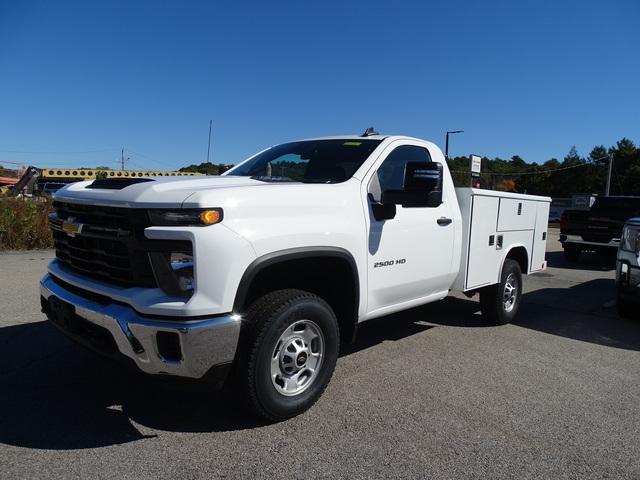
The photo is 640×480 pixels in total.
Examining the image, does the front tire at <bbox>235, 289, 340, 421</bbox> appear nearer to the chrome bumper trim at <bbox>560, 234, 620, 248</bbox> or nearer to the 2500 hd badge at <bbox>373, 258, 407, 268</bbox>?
the 2500 hd badge at <bbox>373, 258, 407, 268</bbox>

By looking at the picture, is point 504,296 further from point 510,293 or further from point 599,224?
point 599,224

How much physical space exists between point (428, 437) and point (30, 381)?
9.75 feet

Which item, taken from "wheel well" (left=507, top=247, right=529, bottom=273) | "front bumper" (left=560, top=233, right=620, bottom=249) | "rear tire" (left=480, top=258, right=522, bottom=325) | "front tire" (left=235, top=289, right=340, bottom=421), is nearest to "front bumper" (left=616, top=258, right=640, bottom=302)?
"wheel well" (left=507, top=247, right=529, bottom=273)

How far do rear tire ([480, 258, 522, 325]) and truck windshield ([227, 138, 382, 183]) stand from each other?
99.7 inches

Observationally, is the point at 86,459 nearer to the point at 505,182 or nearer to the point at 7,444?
the point at 7,444

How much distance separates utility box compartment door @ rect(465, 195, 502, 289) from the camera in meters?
4.85

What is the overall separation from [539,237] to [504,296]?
1.18m

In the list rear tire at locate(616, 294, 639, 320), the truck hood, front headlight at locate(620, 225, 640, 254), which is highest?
the truck hood

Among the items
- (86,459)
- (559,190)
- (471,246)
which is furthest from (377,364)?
(559,190)

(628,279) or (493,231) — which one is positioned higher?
(493,231)

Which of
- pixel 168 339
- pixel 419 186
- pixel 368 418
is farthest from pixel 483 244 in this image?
pixel 168 339

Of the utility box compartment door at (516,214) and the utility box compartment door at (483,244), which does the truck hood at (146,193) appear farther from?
the utility box compartment door at (516,214)

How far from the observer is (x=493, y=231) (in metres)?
5.23

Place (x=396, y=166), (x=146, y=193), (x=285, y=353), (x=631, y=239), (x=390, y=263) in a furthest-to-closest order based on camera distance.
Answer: (x=631, y=239), (x=396, y=166), (x=390, y=263), (x=285, y=353), (x=146, y=193)
